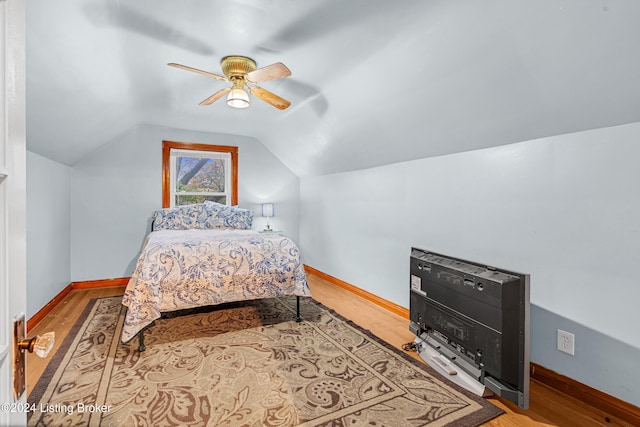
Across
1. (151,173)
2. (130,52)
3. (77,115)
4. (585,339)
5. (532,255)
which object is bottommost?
(585,339)

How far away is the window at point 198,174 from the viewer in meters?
4.55

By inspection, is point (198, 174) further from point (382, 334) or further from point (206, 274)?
point (382, 334)

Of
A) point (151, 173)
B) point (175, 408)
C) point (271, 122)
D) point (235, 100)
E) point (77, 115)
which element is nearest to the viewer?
point (175, 408)

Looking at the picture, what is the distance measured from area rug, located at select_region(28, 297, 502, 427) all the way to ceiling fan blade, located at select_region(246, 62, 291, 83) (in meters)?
→ 2.04

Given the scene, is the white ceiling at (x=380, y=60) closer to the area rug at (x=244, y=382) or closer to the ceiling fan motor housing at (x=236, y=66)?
the ceiling fan motor housing at (x=236, y=66)

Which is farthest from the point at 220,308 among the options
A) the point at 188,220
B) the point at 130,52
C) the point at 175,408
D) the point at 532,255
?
the point at 532,255

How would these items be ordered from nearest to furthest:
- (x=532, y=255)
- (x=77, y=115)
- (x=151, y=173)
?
(x=532, y=255) → (x=77, y=115) → (x=151, y=173)

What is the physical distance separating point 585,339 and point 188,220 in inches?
162

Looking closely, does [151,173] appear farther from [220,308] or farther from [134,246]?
[220,308]

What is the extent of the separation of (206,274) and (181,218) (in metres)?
1.78

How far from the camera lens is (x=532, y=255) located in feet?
7.02

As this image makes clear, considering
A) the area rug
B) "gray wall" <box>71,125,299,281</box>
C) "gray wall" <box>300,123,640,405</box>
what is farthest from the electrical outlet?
"gray wall" <box>71,125,299,281</box>

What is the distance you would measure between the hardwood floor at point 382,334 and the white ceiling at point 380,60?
1630 mm

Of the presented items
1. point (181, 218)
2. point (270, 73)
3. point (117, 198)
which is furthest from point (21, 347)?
point (117, 198)
